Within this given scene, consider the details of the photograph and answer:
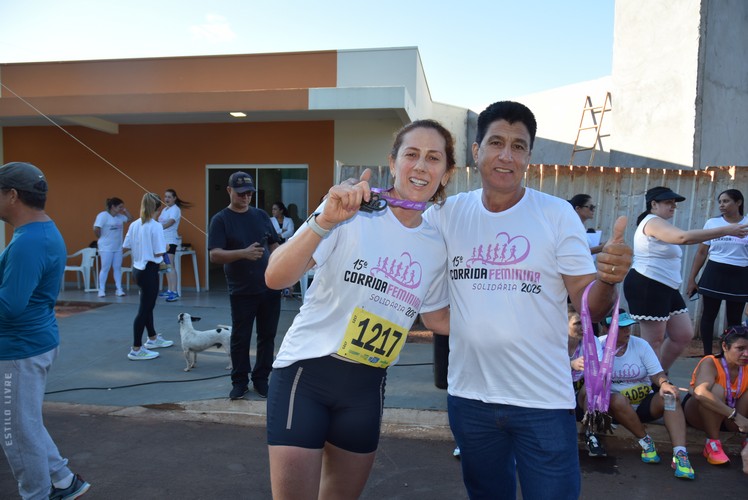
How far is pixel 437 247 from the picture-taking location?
2297 mm

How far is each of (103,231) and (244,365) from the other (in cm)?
680

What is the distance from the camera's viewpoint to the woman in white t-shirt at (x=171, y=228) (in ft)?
34.4

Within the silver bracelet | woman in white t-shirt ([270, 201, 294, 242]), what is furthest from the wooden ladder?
the silver bracelet

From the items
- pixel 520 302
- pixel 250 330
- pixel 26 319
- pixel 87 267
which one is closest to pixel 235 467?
pixel 250 330

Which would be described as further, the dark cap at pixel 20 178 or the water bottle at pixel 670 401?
the water bottle at pixel 670 401

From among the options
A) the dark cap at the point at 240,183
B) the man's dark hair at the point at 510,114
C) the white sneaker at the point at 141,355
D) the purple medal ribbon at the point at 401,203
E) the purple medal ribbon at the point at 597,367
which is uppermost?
the man's dark hair at the point at 510,114

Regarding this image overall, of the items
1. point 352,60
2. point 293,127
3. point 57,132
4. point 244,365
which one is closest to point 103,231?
point 57,132

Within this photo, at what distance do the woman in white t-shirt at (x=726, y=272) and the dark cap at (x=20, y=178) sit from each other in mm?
6154

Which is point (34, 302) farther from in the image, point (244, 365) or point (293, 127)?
point (293, 127)

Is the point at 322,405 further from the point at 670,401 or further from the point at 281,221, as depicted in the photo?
the point at 281,221

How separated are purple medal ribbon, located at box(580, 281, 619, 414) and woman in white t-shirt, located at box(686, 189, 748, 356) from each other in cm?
430

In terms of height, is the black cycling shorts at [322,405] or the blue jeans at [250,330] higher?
the black cycling shorts at [322,405]

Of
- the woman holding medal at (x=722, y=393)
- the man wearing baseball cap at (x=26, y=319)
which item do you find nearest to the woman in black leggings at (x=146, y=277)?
the man wearing baseball cap at (x=26, y=319)

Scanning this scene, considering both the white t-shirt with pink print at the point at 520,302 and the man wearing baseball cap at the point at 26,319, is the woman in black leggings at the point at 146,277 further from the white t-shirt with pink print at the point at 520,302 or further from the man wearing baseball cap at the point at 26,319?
the white t-shirt with pink print at the point at 520,302
